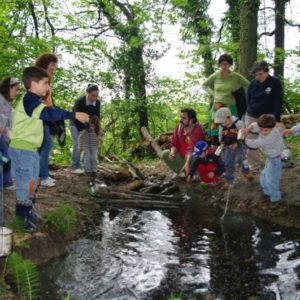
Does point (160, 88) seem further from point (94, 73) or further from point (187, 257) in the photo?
point (187, 257)

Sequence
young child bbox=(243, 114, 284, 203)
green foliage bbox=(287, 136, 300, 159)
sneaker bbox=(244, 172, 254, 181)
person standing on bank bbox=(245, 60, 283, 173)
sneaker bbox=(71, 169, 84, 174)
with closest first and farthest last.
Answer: young child bbox=(243, 114, 284, 203)
person standing on bank bbox=(245, 60, 283, 173)
sneaker bbox=(244, 172, 254, 181)
sneaker bbox=(71, 169, 84, 174)
green foliage bbox=(287, 136, 300, 159)

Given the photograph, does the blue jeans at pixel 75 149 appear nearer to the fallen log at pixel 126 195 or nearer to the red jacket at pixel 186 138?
the fallen log at pixel 126 195

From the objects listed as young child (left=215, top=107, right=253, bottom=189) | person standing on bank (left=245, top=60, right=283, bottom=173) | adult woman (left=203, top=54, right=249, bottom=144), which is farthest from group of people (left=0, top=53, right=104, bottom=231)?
person standing on bank (left=245, top=60, right=283, bottom=173)

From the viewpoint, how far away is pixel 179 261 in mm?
4762

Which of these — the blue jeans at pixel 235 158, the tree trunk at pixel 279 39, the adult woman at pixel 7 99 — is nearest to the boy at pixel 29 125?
the adult woman at pixel 7 99

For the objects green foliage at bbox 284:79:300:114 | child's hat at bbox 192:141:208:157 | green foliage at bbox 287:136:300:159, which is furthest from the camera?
green foliage at bbox 284:79:300:114

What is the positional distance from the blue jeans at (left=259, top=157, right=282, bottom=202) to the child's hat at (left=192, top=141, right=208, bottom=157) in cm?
139

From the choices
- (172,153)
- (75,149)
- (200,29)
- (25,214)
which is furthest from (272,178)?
(200,29)

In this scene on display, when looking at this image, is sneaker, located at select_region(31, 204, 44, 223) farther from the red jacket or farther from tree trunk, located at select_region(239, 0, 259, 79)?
tree trunk, located at select_region(239, 0, 259, 79)

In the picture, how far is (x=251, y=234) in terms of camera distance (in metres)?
5.81

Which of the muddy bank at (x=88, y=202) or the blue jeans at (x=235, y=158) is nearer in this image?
the muddy bank at (x=88, y=202)

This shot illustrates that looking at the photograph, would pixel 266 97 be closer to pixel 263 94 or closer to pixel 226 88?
pixel 263 94

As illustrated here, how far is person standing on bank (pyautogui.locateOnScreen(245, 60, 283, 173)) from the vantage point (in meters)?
7.02

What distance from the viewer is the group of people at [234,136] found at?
6.46 metres
